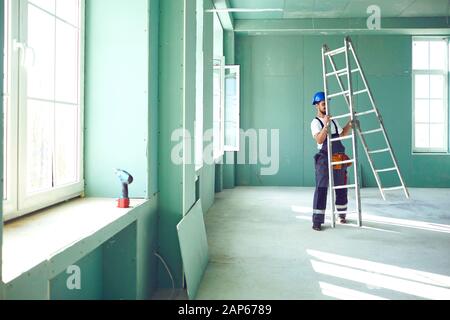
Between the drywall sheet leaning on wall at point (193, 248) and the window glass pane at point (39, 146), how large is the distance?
85cm

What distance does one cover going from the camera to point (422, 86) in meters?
8.69

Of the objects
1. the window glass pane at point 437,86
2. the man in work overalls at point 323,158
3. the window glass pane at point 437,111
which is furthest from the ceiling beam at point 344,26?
the man in work overalls at point 323,158

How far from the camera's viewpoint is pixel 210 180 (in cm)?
641

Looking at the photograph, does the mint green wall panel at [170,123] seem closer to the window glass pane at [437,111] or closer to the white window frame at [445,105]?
the white window frame at [445,105]

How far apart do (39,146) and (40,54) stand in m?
0.47

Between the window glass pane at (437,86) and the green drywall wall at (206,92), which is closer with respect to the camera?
the green drywall wall at (206,92)

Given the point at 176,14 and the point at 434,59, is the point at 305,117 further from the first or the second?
the point at 176,14

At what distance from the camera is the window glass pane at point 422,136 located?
877 centimetres

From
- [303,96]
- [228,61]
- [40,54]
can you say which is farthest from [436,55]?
[40,54]

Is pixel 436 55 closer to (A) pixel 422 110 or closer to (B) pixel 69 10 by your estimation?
(A) pixel 422 110

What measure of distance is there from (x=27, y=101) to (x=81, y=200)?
0.75 m

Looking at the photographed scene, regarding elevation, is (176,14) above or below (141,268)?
above

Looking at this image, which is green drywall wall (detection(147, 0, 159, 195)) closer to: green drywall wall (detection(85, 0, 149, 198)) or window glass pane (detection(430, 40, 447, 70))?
green drywall wall (detection(85, 0, 149, 198))

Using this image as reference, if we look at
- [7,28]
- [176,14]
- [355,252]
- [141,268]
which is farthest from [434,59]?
[7,28]
